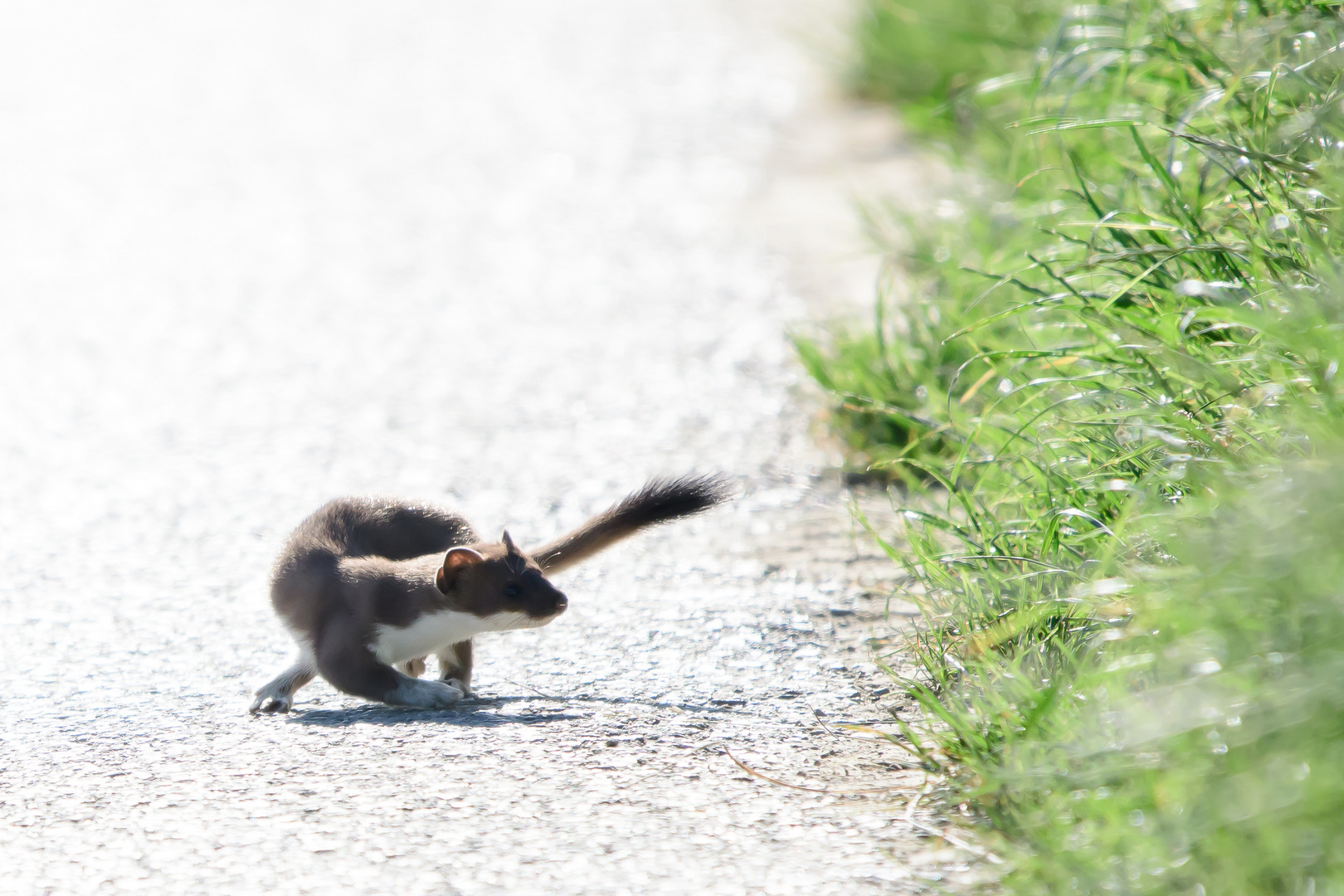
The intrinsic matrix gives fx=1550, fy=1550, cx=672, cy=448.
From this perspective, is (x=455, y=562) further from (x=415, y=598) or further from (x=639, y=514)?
(x=639, y=514)

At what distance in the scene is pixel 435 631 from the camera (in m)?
3.43

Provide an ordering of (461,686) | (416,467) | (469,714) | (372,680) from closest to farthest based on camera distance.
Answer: (469,714)
(372,680)
(461,686)
(416,467)

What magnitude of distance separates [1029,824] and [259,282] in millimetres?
6373

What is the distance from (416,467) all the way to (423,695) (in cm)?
217

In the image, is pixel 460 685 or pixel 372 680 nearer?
pixel 372 680

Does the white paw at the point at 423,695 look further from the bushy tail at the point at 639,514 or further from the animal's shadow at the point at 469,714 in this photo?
the bushy tail at the point at 639,514

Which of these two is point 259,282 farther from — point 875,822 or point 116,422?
point 875,822

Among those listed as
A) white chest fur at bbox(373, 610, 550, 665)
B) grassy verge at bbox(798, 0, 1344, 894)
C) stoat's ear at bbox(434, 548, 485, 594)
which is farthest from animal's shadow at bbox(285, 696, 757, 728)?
grassy verge at bbox(798, 0, 1344, 894)

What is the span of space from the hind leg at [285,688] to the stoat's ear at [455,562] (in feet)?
1.20

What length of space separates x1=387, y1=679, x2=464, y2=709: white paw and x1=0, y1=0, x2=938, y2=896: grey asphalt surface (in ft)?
0.12

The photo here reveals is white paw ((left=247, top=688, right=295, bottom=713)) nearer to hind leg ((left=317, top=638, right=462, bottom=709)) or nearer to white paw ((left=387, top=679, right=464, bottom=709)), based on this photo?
hind leg ((left=317, top=638, right=462, bottom=709))

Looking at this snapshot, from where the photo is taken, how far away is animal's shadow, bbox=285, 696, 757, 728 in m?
3.22

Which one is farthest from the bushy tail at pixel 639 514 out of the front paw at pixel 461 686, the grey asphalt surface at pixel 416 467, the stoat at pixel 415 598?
the front paw at pixel 461 686

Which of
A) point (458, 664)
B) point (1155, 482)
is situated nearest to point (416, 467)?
point (458, 664)
